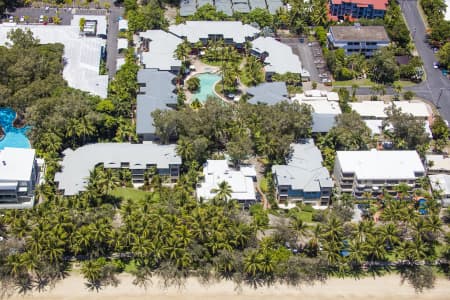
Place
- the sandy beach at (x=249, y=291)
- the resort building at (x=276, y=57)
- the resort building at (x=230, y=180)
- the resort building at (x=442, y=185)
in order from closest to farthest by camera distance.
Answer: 1. the sandy beach at (x=249, y=291)
2. the resort building at (x=230, y=180)
3. the resort building at (x=442, y=185)
4. the resort building at (x=276, y=57)

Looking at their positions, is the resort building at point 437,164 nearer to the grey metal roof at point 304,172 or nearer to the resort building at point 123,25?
the grey metal roof at point 304,172

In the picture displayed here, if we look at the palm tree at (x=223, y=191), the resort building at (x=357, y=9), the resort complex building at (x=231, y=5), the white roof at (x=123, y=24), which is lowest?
the palm tree at (x=223, y=191)

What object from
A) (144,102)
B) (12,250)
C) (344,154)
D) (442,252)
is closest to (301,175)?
(344,154)

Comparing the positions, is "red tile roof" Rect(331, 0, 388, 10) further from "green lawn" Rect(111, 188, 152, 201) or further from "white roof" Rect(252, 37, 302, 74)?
"green lawn" Rect(111, 188, 152, 201)

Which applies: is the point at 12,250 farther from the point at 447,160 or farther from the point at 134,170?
the point at 447,160

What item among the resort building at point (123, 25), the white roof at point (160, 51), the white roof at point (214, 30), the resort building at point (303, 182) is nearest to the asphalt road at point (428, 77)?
the resort building at point (303, 182)

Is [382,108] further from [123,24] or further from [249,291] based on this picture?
[123,24]

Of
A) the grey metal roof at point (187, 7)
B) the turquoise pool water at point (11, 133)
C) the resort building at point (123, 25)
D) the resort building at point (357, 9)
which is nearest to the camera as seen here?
the turquoise pool water at point (11, 133)

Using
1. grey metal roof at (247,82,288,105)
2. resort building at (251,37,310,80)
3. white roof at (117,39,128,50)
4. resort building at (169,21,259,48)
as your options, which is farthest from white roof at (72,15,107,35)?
grey metal roof at (247,82,288,105)

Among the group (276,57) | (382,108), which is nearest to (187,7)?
(276,57)
